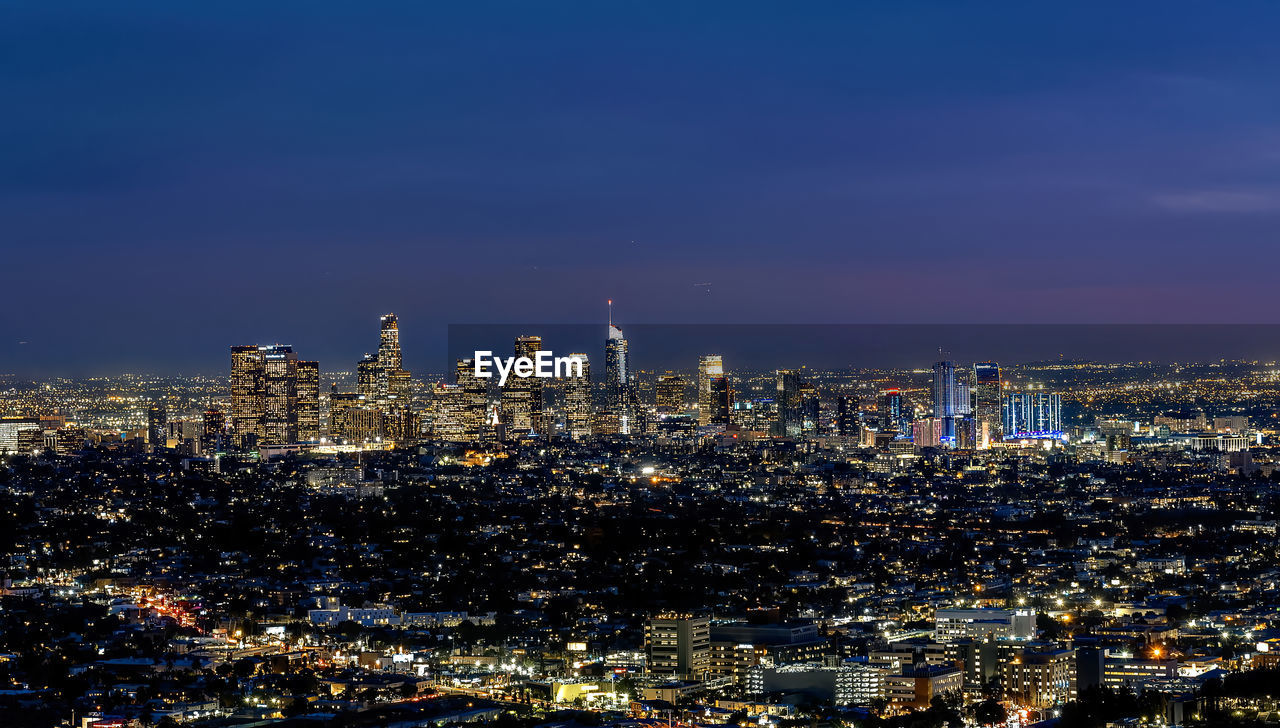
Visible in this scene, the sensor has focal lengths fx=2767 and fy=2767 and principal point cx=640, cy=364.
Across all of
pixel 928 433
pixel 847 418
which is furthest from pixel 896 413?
pixel 928 433

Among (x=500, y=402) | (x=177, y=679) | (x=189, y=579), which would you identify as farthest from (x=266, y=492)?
(x=177, y=679)

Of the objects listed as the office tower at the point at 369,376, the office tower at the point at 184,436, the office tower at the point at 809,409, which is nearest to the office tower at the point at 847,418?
the office tower at the point at 809,409

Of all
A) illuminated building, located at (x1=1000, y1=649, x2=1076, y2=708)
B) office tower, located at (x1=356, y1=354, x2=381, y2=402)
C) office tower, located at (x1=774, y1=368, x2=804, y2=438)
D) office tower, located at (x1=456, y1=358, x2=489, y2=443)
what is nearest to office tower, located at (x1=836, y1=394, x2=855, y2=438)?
office tower, located at (x1=774, y1=368, x2=804, y2=438)

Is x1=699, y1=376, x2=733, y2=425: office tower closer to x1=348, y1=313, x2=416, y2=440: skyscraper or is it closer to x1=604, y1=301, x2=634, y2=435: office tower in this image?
x1=604, y1=301, x2=634, y2=435: office tower

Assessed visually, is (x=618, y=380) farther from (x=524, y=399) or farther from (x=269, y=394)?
(x=269, y=394)

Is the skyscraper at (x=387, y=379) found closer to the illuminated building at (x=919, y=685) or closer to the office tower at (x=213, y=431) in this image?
the office tower at (x=213, y=431)

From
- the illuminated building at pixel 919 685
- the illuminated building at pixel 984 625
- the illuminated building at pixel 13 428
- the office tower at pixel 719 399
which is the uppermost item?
the office tower at pixel 719 399

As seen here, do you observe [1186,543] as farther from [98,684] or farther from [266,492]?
[98,684]

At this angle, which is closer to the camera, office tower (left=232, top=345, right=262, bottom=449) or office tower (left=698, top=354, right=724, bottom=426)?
office tower (left=232, top=345, right=262, bottom=449)
